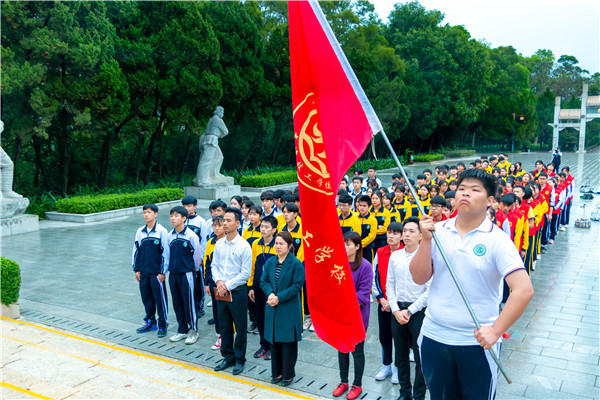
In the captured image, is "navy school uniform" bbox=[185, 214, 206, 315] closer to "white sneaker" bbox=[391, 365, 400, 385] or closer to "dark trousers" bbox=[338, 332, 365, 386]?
"dark trousers" bbox=[338, 332, 365, 386]

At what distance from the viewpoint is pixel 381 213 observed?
7.84m

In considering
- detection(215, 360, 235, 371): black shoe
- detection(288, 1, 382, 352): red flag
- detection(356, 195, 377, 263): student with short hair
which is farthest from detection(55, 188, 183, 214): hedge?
detection(288, 1, 382, 352): red flag

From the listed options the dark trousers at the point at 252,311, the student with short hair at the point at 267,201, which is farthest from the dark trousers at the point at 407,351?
the student with short hair at the point at 267,201

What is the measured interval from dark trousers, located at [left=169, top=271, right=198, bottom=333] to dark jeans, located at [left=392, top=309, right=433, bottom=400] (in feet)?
8.27

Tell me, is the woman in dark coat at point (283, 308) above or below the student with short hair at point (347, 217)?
below

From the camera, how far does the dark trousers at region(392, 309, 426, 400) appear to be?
14.5 feet

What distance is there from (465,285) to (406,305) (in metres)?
2.01

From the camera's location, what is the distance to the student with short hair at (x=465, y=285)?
2516 mm

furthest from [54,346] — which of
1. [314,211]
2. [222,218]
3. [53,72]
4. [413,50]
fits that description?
[413,50]

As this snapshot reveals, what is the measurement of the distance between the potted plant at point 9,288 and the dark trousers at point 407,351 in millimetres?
5034

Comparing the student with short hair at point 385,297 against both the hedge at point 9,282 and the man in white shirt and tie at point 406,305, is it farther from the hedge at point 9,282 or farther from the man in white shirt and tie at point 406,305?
the hedge at point 9,282

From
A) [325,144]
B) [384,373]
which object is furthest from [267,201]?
[325,144]

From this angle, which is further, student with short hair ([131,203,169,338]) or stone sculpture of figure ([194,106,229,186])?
stone sculpture of figure ([194,106,229,186])

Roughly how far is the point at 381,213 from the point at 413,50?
32231 millimetres
